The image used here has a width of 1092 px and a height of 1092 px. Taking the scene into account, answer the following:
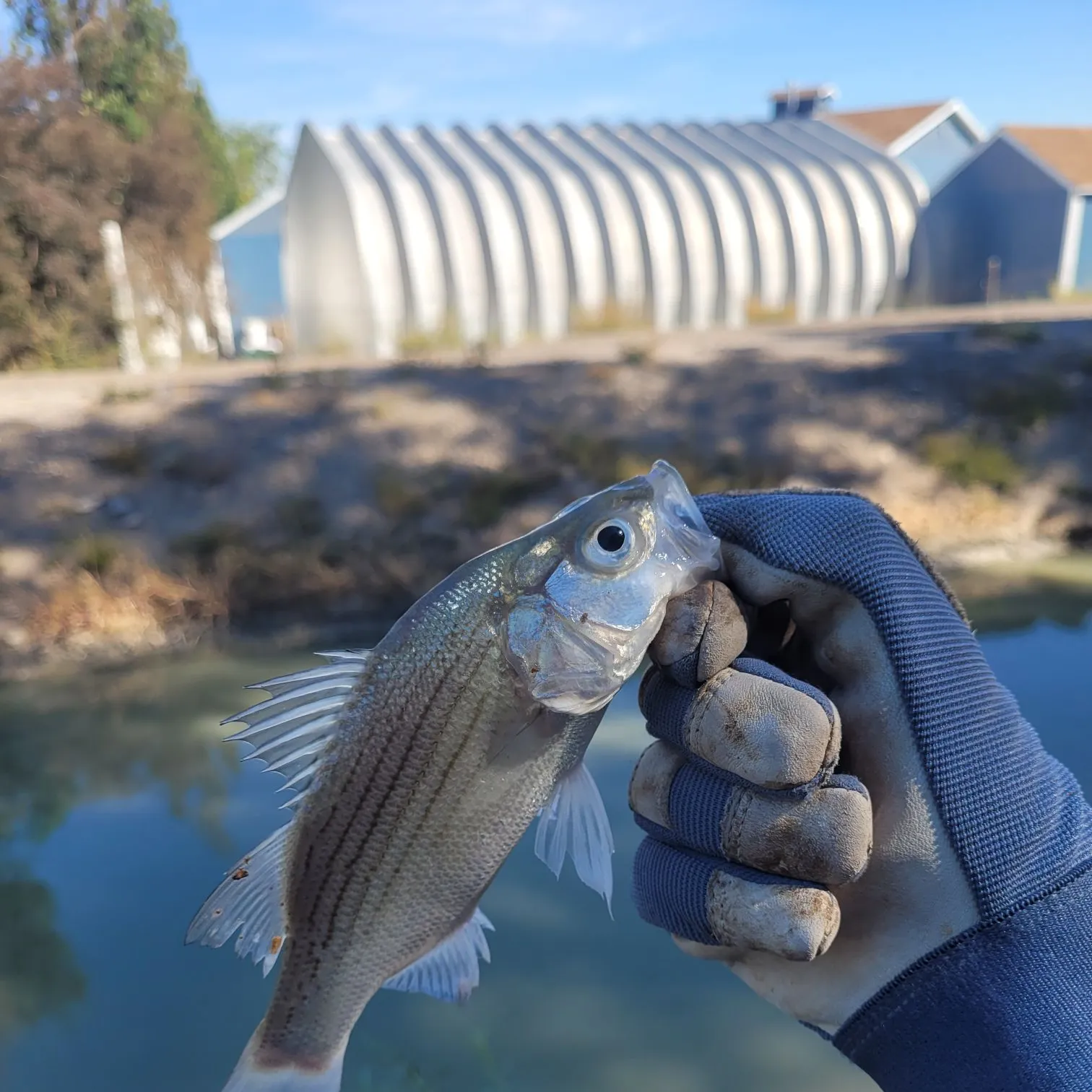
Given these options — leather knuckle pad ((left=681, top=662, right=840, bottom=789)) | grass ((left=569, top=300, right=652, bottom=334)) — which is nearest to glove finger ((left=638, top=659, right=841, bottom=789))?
leather knuckle pad ((left=681, top=662, right=840, bottom=789))

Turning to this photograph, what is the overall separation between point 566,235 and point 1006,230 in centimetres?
1290

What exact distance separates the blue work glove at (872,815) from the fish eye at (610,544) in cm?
18

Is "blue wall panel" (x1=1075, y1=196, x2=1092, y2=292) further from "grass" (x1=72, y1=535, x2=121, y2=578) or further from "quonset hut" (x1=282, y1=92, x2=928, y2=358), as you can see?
"grass" (x1=72, y1=535, x2=121, y2=578)

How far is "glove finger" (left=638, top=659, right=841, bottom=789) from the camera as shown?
1786 millimetres

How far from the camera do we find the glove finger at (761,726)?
5.86 feet

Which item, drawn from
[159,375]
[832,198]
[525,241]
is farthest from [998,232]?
[159,375]

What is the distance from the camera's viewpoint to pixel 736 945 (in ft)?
6.37

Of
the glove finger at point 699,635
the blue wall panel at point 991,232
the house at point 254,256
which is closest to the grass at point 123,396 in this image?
the glove finger at point 699,635

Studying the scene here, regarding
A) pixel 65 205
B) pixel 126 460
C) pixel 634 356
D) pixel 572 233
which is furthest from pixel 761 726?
pixel 572 233

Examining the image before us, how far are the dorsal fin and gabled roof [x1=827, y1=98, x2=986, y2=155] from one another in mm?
31462

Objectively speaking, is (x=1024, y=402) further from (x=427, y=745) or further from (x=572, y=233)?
(x=427, y=745)

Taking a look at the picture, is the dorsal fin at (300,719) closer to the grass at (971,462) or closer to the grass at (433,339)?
the grass at (971,462)

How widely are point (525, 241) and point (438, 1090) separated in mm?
18775

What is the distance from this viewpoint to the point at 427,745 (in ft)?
5.86
